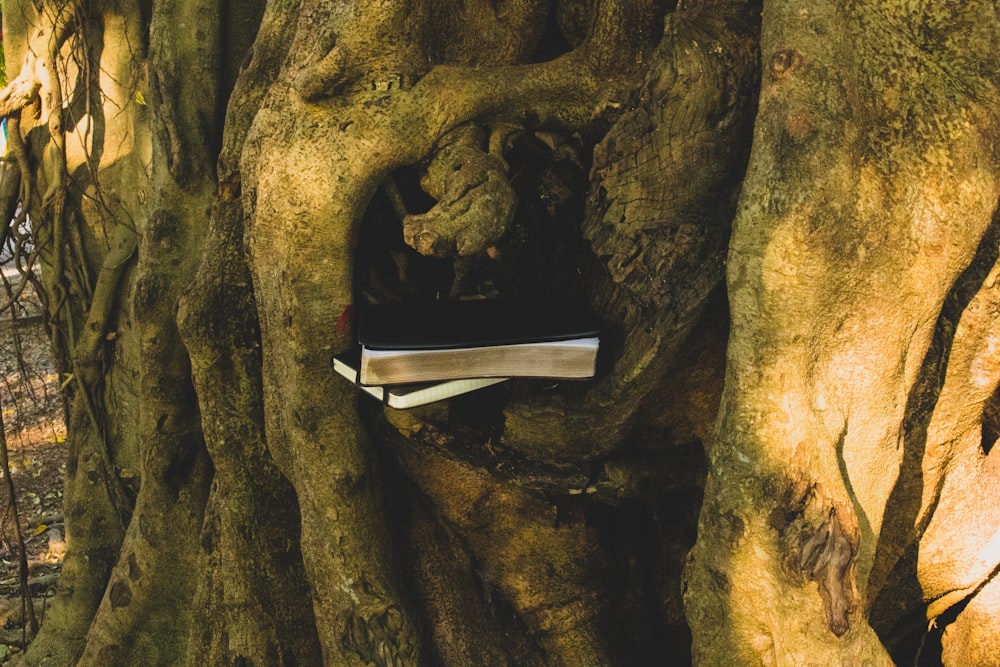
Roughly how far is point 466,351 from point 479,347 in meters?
0.03

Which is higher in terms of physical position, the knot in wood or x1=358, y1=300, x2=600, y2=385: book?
the knot in wood

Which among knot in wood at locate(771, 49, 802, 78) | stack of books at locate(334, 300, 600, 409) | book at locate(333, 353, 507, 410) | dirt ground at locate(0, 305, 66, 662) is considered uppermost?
knot in wood at locate(771, 49, 802, 78)

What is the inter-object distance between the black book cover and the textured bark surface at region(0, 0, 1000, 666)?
0.08 meters

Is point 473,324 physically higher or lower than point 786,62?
lower

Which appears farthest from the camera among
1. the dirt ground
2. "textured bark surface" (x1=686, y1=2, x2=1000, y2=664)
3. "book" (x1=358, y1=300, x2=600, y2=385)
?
the dirt ground

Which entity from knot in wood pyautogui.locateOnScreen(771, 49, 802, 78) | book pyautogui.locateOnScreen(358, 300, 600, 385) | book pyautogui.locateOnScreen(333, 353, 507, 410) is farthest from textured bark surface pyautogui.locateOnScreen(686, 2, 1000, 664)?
book pyautogui.locateOnScreen(333, 353, 507, 410)

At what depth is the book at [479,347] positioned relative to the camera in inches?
78.6

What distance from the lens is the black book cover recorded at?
79.1 inches

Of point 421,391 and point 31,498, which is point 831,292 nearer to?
point 421,391

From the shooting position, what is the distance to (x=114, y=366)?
140 inches

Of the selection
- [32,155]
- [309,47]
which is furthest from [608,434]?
[32,155]

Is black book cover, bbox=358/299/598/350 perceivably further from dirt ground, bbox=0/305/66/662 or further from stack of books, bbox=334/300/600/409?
dirt ground, bbox=0/305/66/662

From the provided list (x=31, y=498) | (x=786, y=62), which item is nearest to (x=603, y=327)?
(x=786, y=62)

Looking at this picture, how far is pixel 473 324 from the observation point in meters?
2.09
